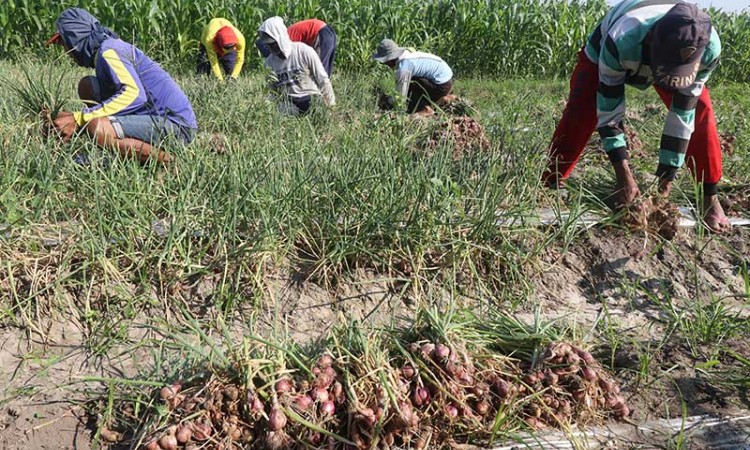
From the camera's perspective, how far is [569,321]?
2643 millimetres

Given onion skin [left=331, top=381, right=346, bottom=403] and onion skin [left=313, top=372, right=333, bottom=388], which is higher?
onion skin [left=313, top=372, right=333, bottom=388]

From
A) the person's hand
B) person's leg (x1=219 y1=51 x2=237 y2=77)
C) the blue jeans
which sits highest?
the person's hand

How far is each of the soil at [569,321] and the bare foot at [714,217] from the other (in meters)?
0.08

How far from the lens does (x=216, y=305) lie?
254cm

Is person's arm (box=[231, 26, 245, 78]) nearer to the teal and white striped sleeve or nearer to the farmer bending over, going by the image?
the farmer bending over

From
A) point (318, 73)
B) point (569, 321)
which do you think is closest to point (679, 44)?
point (569, 321)

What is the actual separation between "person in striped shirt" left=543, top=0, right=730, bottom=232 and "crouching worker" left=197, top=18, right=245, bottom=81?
386 centimetres

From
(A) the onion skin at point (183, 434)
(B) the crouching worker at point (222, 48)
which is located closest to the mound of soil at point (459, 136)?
(A) the onion skin at point (183, 434)

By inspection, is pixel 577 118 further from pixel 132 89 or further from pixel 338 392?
pixel 132 89

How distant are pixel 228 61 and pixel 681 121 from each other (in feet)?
16.5

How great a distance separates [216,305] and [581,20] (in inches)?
429

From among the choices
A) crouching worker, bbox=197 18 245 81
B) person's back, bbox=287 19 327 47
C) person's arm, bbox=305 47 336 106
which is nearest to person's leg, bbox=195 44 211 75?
crouching worker, bbox=197 18 245 81

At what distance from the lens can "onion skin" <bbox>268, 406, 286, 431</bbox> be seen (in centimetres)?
180

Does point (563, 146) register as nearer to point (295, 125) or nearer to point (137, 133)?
point (295, 125)
